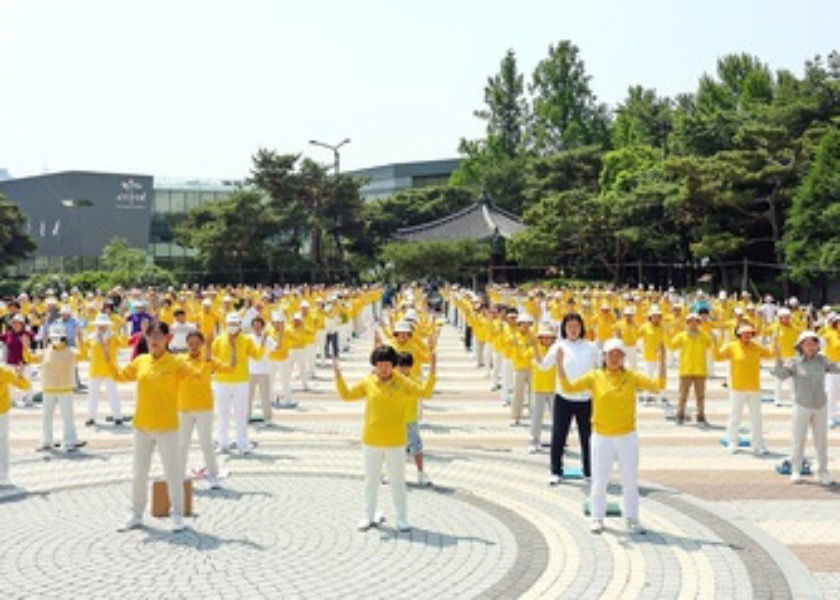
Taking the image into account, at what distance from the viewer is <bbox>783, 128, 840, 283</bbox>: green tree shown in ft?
112

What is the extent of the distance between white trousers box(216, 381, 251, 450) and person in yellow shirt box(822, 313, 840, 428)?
8.44 m

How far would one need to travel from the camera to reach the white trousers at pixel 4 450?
10.2 metres

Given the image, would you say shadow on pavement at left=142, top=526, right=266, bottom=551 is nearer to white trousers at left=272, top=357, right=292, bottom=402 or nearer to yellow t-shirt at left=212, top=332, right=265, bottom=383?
yellow t-shirt at left=212, top=332, right=265, bottom=383

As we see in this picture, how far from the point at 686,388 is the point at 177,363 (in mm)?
8547

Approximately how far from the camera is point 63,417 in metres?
12.2

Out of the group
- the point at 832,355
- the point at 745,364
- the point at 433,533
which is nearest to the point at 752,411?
the point at 745,364

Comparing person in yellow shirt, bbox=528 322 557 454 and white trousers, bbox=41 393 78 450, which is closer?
Answer: person in yellow shirt, bbox=528 322 557 454

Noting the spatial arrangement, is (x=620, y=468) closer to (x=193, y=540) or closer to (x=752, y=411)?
(x=193, y=540)

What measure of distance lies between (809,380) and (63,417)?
29.6 feet

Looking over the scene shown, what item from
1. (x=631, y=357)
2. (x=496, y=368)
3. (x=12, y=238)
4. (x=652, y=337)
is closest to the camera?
(x=652, y=337)

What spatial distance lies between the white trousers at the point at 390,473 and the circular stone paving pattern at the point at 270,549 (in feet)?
0.89

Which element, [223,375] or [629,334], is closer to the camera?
[223,375]

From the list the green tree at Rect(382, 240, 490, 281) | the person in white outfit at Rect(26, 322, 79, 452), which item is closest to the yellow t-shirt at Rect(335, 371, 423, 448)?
the person in white outfit at Rect(26, 322, 79, 452)

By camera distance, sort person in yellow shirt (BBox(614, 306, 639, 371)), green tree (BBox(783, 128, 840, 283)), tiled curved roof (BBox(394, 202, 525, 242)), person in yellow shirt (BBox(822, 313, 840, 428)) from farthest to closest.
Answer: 1. tiled curved roof (BBox(394, 202, 525, 242))
2. green tree (BBox(783, 128, 840, 283))
3. person in yellow shirt (BBox(614, 306, 639, 371))
4. person in yellow shirt (BBox(822, 313, 840, 428))
